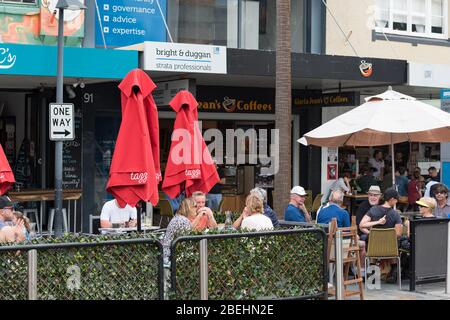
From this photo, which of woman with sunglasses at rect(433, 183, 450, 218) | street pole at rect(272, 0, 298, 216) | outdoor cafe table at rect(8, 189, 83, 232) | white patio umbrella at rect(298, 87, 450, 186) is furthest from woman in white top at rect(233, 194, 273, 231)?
outdoor cafe table at rect(8, 189, 83, 232)

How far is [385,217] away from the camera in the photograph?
13.2 meters

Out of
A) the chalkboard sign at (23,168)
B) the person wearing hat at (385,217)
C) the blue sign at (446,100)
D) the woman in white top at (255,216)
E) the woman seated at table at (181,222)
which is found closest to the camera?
the woman seated at table at (181,222)

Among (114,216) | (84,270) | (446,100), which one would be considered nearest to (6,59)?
(114,216)

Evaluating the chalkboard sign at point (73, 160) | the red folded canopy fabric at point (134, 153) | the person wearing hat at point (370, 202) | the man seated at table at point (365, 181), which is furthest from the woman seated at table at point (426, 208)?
the man seated at table at point (365, 181)

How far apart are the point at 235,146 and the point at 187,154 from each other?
28.6 ft

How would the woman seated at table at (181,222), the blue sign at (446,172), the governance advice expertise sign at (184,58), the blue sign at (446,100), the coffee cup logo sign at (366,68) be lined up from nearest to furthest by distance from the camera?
the woman seated at table at (181,222) → the governance advice expertise sign at (184,58) → the blue sign at (446,100) → the coffee cup logo sign at (366,68) → the blue sign at (446,172)

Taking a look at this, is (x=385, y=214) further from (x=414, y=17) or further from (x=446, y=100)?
(x=414, y=17)

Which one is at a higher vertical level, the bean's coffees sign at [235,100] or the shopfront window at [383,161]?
the bean's coffees sign at [235,100]

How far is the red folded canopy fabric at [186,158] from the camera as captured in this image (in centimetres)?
1305

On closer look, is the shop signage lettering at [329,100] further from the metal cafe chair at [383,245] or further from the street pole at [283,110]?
the metal cafe chair at [383,245]

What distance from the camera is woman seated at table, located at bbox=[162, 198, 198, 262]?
10462mm

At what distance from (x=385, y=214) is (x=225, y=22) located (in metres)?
8.29

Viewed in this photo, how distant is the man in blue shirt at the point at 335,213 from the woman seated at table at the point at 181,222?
2356mm
